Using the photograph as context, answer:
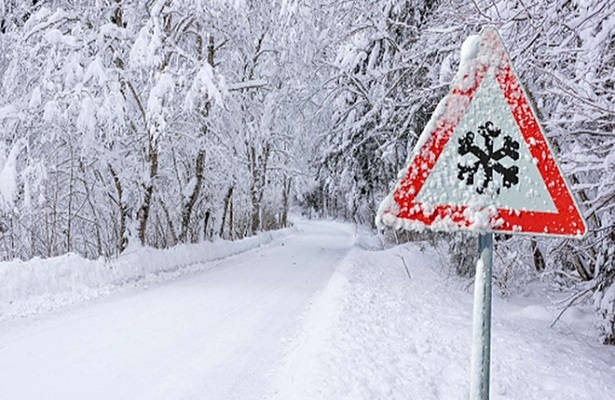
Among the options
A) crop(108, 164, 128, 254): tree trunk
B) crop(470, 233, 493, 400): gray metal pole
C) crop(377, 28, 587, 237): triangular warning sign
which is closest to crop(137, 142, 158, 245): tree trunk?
crop(108, 164, 128, 254): tree trunk

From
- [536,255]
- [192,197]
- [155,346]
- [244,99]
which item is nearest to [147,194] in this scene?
[192,197]

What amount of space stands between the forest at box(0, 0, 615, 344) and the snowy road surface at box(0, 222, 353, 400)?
3.25 m

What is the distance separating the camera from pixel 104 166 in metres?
12.7

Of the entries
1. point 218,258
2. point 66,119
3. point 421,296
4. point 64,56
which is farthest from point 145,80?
point 421,296

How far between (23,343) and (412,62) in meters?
8.42

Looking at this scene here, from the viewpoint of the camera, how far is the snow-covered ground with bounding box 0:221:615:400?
4.47m

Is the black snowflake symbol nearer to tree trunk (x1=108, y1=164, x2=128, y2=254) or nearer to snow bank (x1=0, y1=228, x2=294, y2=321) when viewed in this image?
snow bank (x1=0, y1=228, x2=294, y2=321)

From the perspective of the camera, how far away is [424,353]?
17.8 feet

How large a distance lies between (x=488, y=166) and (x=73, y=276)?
8746mm

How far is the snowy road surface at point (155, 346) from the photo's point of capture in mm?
4479

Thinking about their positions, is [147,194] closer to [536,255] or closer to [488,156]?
[536,255]

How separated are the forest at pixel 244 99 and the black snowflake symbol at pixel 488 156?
2.52 meters

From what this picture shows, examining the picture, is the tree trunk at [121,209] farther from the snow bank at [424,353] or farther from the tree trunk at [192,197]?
the snow bank at [424,353]

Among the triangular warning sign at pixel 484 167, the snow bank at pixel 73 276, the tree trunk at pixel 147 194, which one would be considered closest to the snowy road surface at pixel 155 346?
the snow bank at pixel 73 276
